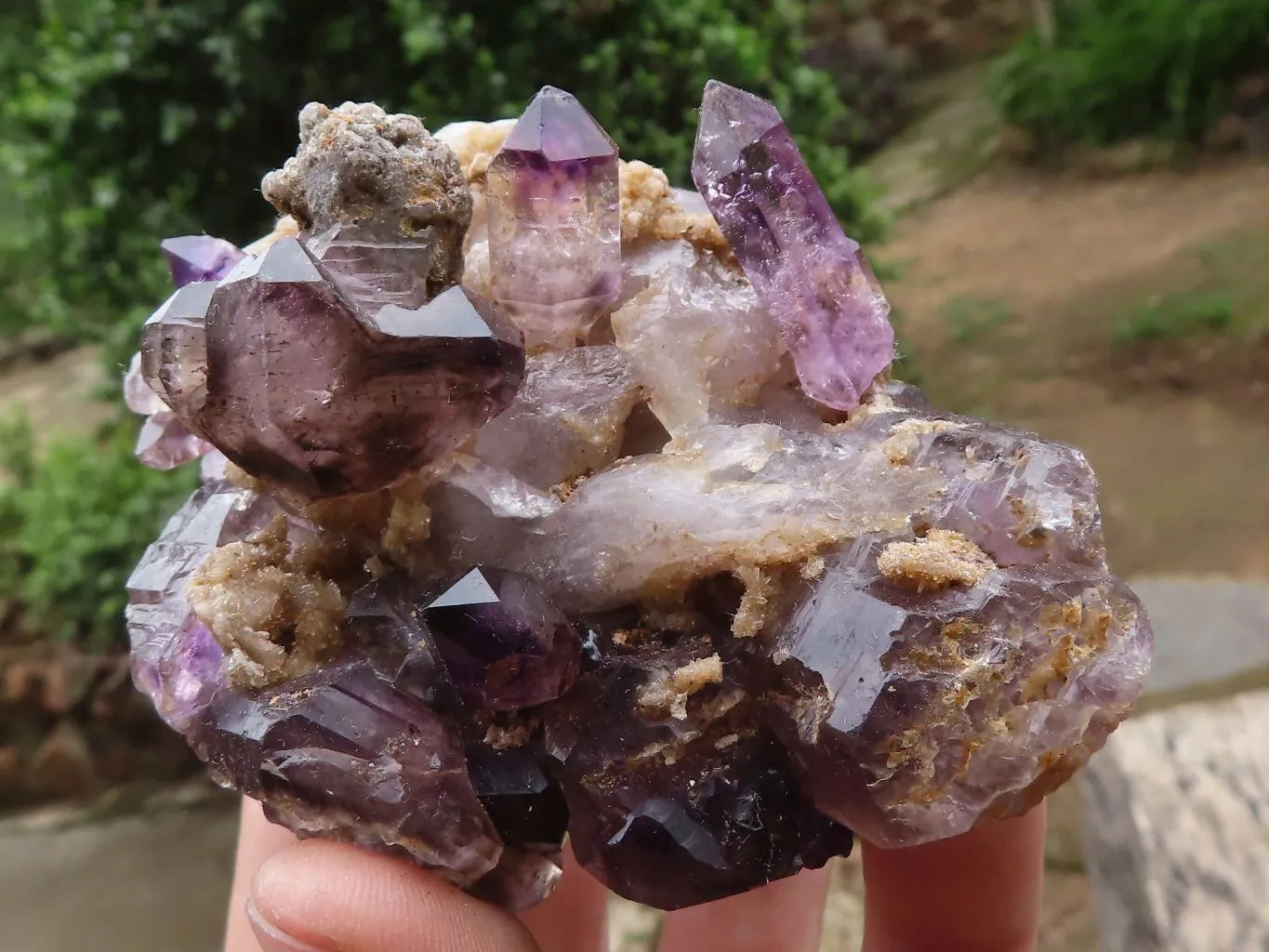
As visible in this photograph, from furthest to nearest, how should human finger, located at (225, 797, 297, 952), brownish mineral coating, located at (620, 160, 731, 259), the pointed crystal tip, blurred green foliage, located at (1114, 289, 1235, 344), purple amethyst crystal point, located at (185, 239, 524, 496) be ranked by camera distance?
blurred green foliage, located at (1114, 289, 1235, 344)
human finger, located at (225, 797, 297, 952)
brownish mineral coating, located at (620, 160, 731, 259)
the pointed crystal tip
purple amethyst crystal point, located at (185, 239, 524, 496)

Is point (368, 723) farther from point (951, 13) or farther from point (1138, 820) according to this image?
point (951, 13)

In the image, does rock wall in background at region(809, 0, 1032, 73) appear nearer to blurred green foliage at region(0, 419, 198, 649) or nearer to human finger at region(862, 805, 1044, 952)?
blurred green foliage at region(0, 419, 198, 649)

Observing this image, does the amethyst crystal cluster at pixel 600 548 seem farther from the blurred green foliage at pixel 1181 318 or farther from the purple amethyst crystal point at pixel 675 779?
the blurred green foliage at pixel 1181 318

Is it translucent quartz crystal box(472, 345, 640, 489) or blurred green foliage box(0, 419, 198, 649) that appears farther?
blurred green foliage box(0, 419, 198, 649)

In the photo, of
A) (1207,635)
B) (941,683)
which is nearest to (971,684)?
(941,683)

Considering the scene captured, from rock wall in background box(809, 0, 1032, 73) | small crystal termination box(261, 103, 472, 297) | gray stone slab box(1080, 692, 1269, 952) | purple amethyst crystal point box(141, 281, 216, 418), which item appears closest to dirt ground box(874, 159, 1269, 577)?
gray stone slab box(1080, 692, 1269, 952)

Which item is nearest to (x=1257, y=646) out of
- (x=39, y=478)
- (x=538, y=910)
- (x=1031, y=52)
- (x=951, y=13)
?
(x=538, y=910)
